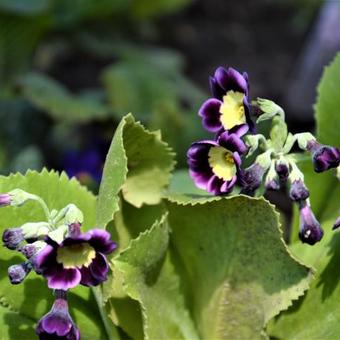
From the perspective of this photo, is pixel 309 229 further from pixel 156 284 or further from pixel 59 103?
pixel 59 103

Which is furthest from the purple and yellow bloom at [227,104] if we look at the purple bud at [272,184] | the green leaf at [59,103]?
the green leaf at [59,103]

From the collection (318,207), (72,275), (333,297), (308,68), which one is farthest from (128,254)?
(308,68)

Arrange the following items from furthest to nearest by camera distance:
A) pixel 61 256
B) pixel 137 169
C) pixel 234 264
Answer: pixel 137 169 → pixel 234 264 → pixel 61 256

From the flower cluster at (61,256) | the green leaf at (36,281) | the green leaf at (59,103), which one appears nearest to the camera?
the flower cluster at (61,256)

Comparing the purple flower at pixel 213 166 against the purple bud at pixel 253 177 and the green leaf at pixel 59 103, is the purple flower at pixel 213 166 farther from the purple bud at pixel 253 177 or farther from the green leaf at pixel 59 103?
the green leaf at pixel 59 103

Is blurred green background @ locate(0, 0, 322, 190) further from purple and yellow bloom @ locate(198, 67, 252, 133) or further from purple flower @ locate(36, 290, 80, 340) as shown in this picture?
purple flower @ locate(36, 290, 80, 340)

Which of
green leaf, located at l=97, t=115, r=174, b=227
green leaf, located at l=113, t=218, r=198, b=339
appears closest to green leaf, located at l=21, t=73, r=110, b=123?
green leaf, located at l=97, t=115, r=174, b=227

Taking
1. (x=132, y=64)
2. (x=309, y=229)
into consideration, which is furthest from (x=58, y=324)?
(x=132, y=64)
